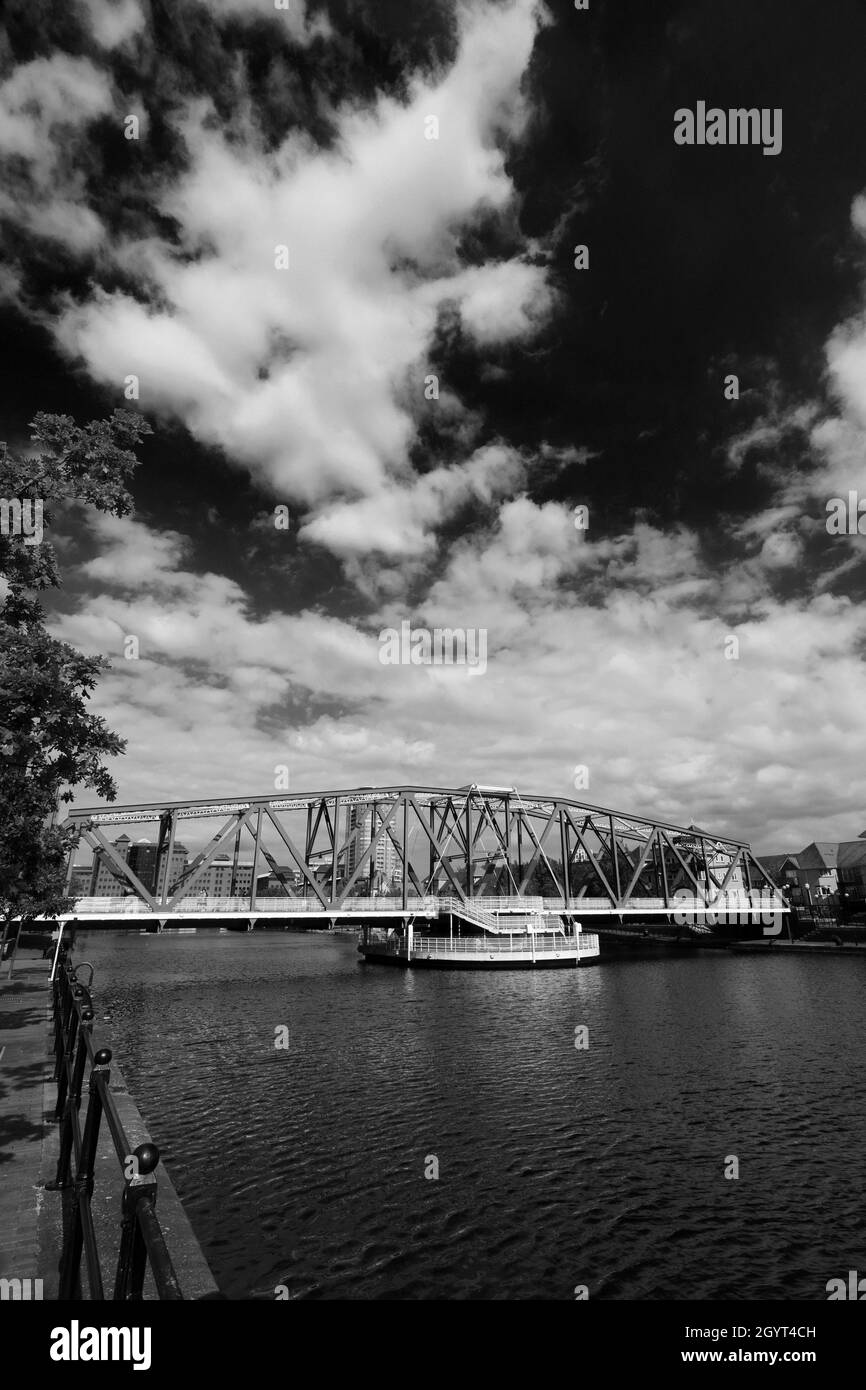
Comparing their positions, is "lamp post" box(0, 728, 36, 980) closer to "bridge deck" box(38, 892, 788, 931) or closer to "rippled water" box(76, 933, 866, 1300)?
"rippled water" box(76, 933, 866, 1300)

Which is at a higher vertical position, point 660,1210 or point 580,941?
point 660,1210

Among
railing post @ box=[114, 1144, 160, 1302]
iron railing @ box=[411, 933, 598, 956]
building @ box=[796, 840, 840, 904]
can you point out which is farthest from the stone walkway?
building @ box=[796, 840, 840, 904]

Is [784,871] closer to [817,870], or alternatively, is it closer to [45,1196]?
[817,870]

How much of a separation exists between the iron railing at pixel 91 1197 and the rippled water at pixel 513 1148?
5.64m

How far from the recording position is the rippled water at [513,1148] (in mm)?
13156

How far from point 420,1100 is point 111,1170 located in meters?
14.2

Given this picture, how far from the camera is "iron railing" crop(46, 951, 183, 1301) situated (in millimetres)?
4109

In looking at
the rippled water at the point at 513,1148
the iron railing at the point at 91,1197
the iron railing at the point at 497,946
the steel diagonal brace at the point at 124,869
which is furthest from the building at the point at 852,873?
the iron railing at the point at 91,1197

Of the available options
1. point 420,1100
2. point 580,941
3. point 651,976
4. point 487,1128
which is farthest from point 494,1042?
point 580,941

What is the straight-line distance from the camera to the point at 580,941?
76.9 m
